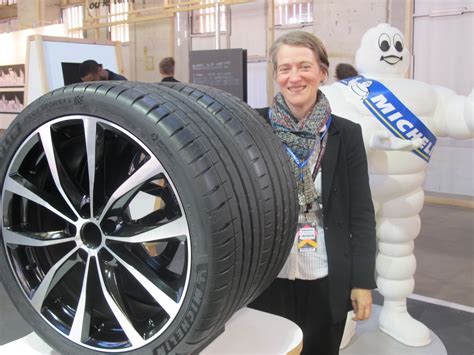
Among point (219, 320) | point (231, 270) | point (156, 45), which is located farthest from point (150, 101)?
point (156, 45)

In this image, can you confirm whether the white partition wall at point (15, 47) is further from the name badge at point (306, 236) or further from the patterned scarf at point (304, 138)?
the name badge at point (306, 236)

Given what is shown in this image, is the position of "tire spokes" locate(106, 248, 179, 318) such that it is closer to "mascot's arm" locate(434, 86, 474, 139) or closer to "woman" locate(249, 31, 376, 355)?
"woman" locate(249, 31, 376, 355)

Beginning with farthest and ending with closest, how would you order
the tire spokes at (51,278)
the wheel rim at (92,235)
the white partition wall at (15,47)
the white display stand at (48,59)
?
the white partition wall at (15,47) → the white display stand at (48,59) → the tire spokes at (51,278) → the wheel rim at (92,235)

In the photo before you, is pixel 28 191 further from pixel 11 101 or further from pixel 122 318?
pixel 11 101

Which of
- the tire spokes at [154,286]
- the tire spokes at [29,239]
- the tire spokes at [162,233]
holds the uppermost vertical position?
the tire spokes at [162,233]

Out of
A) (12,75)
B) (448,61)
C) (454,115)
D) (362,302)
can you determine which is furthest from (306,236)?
(448,61)

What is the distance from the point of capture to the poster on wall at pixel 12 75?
640 centimetres

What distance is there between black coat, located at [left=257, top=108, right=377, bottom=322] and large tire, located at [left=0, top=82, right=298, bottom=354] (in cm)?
44

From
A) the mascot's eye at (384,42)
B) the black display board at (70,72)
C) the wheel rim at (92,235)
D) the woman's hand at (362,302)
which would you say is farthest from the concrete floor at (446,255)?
the black display board at (70,72)

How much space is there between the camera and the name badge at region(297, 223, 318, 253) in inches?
72.9

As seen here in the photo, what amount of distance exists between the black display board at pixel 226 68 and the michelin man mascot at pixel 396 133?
3.30 m

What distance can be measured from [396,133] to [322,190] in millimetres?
1183

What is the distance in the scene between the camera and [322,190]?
1.81m

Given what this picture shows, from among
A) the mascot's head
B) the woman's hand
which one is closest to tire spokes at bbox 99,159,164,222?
the woman's hand
